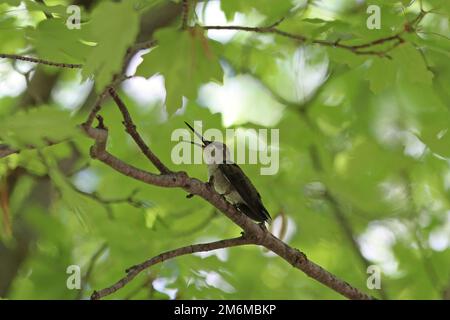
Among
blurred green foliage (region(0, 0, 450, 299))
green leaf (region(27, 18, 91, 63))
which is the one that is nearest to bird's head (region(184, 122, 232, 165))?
blurred green foliage (region(0, 0, 450, 299))

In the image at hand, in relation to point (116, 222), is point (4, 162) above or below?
above

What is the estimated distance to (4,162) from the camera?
11.9ft

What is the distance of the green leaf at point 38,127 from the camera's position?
5.88ft

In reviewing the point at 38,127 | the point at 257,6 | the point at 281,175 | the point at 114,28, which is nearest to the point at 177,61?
the point at 114,28

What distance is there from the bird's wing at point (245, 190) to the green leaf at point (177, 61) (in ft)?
2.51

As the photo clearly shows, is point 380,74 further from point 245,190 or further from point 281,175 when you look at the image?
point 281,175

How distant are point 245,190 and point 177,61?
923mm

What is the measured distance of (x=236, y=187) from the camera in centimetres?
286

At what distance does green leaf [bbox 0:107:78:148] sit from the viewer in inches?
70.6

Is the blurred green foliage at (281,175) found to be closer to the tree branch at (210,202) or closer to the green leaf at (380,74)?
the green leaf at (380,74)

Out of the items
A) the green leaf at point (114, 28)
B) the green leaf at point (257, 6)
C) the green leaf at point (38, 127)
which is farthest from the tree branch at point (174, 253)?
the green leaf at point (257, 6)
